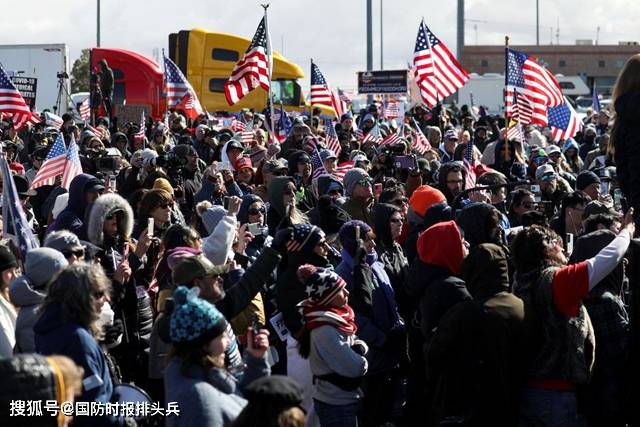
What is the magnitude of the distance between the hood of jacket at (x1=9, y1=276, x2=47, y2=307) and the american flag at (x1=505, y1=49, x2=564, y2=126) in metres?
11.9

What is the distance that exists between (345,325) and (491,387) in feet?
2.86

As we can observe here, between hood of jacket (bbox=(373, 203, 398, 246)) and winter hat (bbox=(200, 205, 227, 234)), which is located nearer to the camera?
hood of jacket (bbox=(373, 203, 398, 246))

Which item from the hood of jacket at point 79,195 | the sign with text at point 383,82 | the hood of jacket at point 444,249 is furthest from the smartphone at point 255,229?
the sign with text at point 383,82

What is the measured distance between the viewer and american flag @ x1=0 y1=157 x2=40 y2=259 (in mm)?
8133

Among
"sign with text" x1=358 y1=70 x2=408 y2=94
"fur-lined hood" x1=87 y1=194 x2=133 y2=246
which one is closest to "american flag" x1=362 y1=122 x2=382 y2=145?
"sign with text" x1=358 y1=70 x2=408 y2=94

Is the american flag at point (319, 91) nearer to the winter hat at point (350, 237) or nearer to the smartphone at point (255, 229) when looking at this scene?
the smartphone at point (255, 229)

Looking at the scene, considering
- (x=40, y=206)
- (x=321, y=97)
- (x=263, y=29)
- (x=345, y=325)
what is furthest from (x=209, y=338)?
(x=321, y=97)

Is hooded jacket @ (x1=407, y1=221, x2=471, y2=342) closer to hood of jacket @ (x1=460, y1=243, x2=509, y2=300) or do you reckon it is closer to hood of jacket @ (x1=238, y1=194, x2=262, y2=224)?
hood of jacket @ (x1=460, y1=243, x2=509, y2=300)

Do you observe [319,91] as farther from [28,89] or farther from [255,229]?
[255,229]

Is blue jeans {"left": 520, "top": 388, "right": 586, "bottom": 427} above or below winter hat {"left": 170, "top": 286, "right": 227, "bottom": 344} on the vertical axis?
below

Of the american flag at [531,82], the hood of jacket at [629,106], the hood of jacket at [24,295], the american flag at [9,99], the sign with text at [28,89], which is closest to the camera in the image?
the hood of jacket at [24,295]

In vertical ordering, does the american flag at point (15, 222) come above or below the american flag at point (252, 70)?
below

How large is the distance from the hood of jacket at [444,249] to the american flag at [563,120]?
38.9ft

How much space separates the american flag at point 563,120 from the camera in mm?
18812
